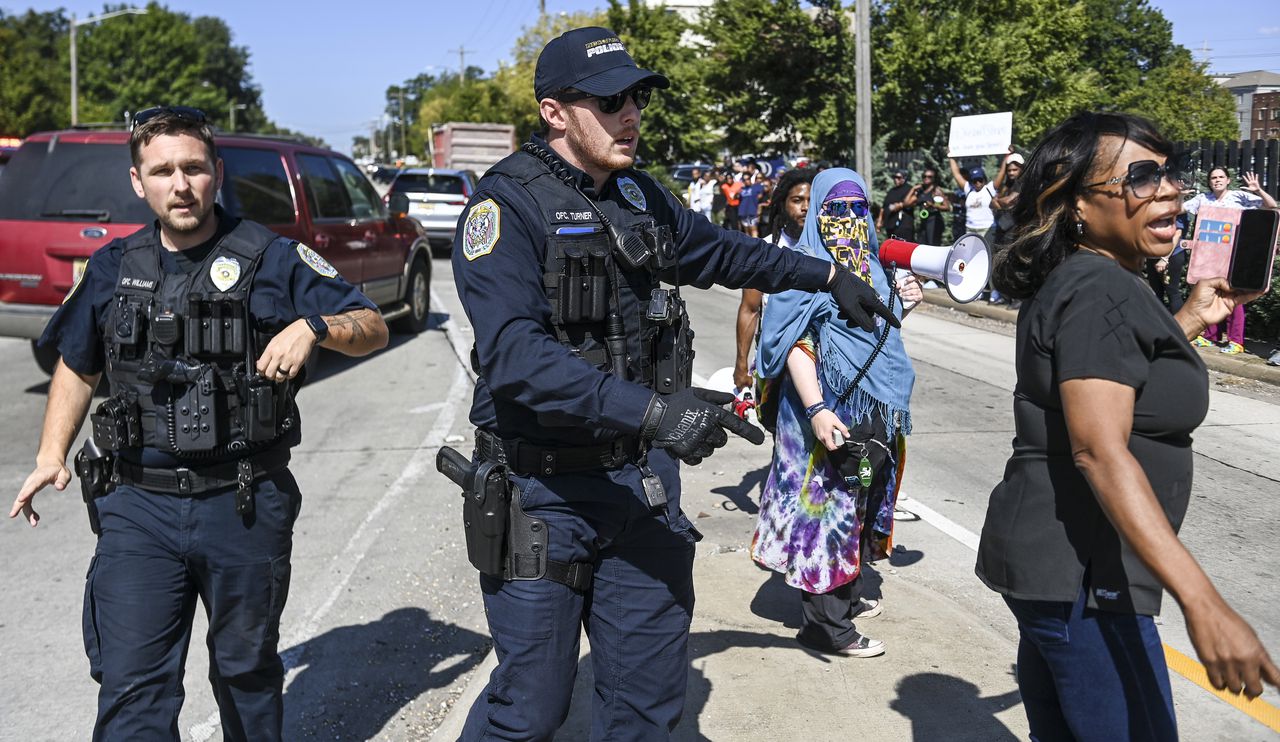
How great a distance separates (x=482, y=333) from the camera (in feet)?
8.25

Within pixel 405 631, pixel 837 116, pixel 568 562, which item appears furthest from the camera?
pixel 837 116

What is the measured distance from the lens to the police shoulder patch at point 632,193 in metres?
2.90

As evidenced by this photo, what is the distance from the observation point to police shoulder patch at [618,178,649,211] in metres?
2.90

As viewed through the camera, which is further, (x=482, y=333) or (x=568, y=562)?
(x=568, y=562)

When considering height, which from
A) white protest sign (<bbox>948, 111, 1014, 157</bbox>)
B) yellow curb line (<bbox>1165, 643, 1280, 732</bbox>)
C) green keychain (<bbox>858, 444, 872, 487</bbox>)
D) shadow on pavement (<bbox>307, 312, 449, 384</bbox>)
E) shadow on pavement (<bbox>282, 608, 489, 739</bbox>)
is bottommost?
shadow on pavement (<bbox>282, 608, 489, 739</bbox>)

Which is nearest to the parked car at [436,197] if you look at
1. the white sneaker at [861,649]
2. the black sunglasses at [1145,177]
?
the white sneaker at [861,649]

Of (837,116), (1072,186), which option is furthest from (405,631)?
(837,116)

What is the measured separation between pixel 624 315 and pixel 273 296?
3.59 feet

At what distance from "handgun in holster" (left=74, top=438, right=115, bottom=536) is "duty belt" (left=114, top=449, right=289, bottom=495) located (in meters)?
0.03

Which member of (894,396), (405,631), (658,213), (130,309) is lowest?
(405,631)

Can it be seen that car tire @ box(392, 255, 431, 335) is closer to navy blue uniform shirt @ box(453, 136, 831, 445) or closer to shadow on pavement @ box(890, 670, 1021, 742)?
shadow on pavement @ box(890, 670, 1021, 742)

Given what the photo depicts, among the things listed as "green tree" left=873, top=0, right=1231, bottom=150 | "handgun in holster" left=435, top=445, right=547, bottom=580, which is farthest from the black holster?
"green tree" left=873, top=0, right=1231, bottom=150

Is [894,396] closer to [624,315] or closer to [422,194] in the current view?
[624,315]

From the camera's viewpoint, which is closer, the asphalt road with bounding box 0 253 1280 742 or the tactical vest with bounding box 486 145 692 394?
the tactical vest with bounding box 486 145 692 394
